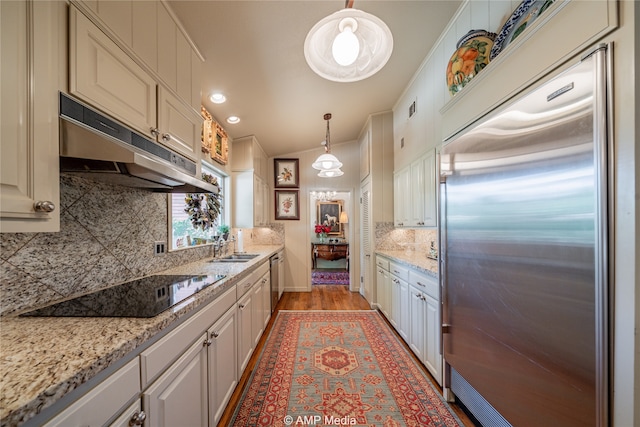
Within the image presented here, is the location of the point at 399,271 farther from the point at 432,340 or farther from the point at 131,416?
the point at 131,416

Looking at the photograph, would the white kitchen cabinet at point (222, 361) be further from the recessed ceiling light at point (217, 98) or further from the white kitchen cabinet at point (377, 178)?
the white kitchen cabinet at point (377, 178)

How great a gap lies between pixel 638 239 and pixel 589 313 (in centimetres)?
27

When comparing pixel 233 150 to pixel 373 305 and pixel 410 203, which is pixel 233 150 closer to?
pixel 410 203

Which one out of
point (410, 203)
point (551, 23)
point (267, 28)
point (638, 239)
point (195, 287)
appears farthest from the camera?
point (410, 203)

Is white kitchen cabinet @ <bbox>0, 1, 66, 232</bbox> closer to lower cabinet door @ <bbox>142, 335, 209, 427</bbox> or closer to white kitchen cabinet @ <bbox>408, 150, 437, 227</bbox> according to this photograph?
lower cabinet door @ <bbox>142, 335, 209, 427</bbox>

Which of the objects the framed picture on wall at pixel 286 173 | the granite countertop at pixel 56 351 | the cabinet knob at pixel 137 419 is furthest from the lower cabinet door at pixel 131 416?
the framed picture on wall at pixel 286 173

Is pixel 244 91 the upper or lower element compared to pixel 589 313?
upper

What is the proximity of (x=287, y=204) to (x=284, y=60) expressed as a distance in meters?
2.89

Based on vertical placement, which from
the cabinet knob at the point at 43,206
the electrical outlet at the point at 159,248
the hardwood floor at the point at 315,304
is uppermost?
the cabinet knob at the point at 43,206

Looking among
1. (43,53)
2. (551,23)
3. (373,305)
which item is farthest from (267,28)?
(373,305)

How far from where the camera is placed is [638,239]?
2.17 ft

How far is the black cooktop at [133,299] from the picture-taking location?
961 millimetres

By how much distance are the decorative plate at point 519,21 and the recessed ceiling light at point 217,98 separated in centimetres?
230

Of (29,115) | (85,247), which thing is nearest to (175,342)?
(85,247)
